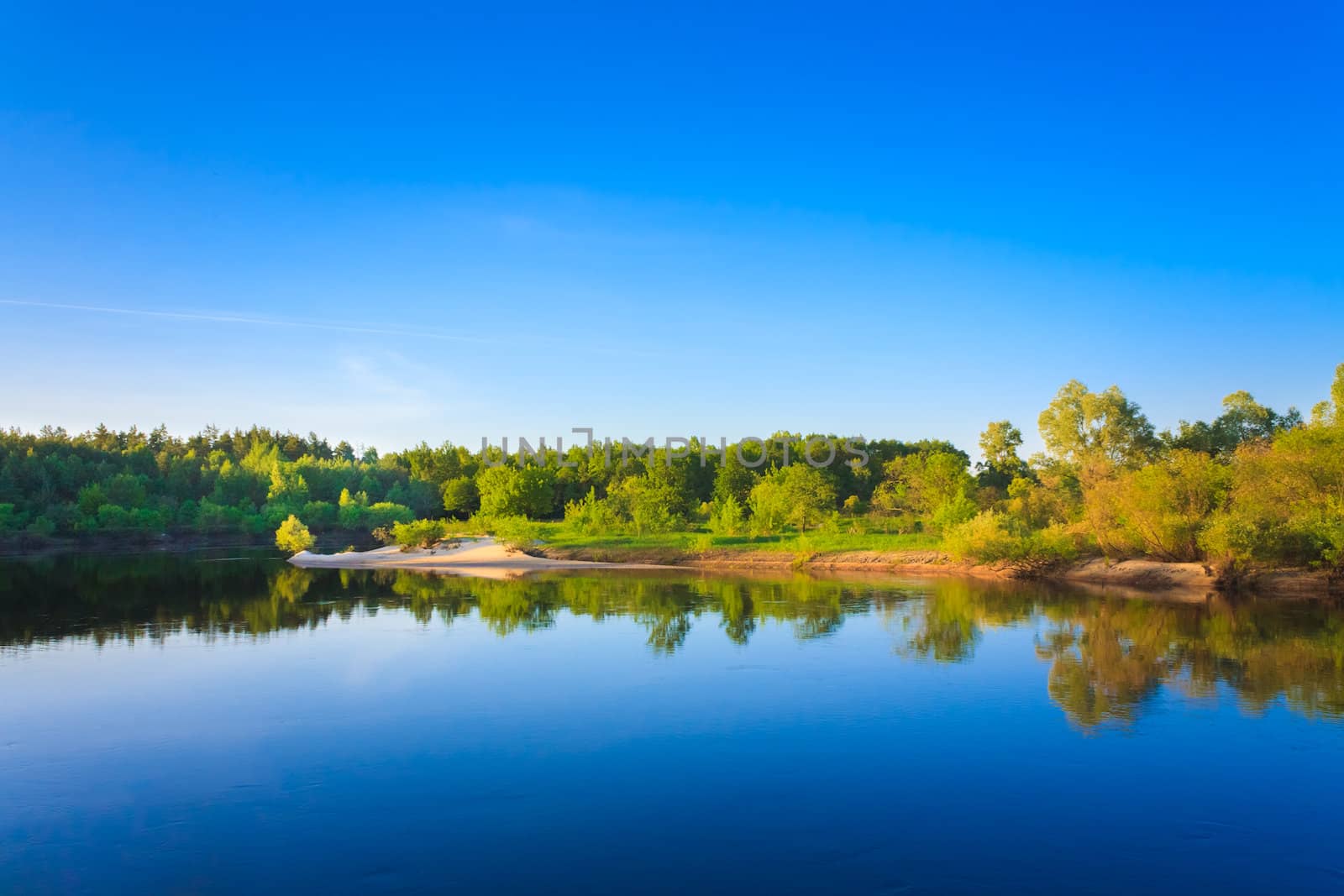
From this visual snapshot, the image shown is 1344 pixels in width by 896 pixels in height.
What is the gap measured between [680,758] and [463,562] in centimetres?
3502

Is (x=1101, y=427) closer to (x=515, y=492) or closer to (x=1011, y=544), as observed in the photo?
(x=1011, y=544)

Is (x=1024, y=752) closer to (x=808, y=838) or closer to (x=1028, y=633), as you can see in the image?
(x=808, y=838)

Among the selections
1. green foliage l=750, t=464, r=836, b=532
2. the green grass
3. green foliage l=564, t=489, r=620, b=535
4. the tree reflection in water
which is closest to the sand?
the green grass

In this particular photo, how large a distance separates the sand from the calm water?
19247 millimetres

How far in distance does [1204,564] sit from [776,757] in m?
23.1

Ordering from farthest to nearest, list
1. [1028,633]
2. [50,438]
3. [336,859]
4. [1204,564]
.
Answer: [50,438]
[1204,564]
[1028,633]
[336,859]

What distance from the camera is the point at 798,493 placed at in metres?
44.0

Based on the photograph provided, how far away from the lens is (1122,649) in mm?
15930

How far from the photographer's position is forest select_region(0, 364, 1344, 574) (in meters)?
26.5

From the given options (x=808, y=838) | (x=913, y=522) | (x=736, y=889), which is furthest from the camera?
(x=913, y=522)

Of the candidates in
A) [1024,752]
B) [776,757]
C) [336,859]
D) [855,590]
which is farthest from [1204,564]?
[336,859]

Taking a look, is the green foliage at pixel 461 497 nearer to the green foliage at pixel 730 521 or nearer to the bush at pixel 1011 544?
the green foliage at pixel 730 521

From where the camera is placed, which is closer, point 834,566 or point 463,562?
point 834,566

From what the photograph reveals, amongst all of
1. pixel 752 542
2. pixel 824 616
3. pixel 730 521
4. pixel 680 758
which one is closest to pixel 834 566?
pixel 752 542
